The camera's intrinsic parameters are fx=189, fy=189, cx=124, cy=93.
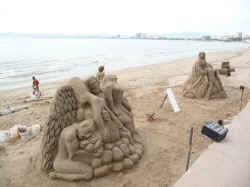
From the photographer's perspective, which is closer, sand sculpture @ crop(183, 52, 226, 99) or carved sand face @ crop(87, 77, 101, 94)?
carved sand face @ crop(87, 77, 101, 94)

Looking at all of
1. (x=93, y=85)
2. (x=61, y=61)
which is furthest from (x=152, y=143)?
(x=61, y=61)

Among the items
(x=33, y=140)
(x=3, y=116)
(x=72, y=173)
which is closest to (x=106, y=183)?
(x=72, y=173)

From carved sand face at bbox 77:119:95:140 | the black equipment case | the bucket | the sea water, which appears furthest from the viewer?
the sea water

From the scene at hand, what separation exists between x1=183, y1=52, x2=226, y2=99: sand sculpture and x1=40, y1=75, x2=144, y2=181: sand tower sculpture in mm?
4744

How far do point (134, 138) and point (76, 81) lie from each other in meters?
1.71

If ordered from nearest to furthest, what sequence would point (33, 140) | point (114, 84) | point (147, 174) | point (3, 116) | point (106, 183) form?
point (106, 183) → point (147, 174) → point (114, 84) → point (33, 140) → point (3, 116)

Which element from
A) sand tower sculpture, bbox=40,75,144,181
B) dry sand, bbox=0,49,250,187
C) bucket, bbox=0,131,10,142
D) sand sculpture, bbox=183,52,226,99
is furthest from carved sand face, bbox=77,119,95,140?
sand sculpture, bbox=183,52,226,99

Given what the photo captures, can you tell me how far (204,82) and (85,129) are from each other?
5529 millimetres

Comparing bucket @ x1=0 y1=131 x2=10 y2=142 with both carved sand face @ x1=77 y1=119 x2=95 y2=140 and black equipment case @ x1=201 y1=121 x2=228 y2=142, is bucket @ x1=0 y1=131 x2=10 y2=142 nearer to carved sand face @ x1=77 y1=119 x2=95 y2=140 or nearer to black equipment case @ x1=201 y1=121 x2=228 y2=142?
carved sand face @ x1=77 y1=119 x2=95 y2=140

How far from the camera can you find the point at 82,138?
124 inches

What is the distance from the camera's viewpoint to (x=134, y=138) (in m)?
3.99

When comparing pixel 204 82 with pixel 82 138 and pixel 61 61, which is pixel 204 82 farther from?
pixel 61 61

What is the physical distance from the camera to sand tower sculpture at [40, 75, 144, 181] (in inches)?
123

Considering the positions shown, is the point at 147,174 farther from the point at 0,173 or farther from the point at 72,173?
the point at 0,173
